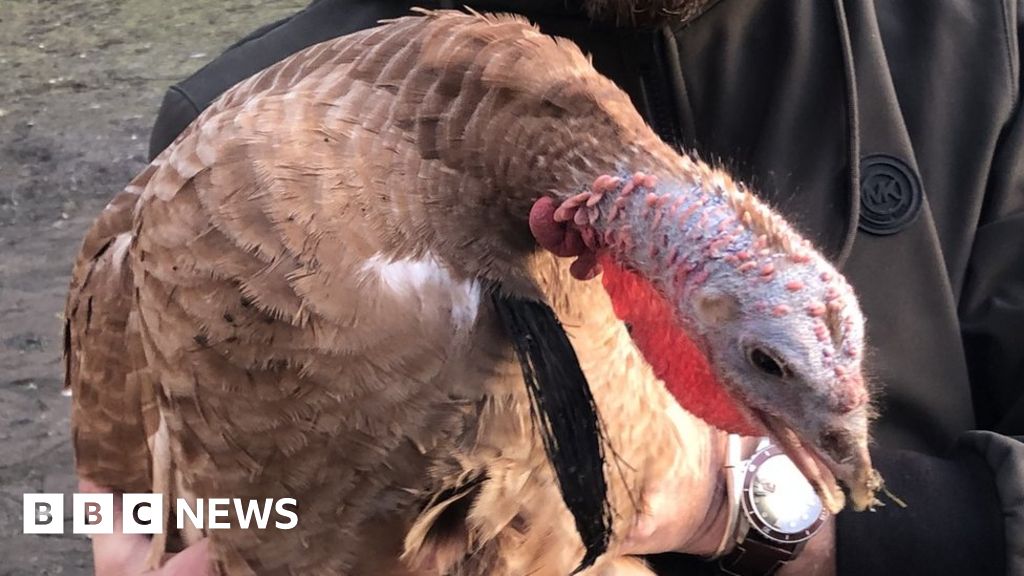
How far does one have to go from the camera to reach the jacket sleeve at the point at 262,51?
1.58 m

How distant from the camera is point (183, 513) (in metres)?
1.35

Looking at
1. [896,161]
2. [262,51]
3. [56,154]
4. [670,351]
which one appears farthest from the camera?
[56,154]

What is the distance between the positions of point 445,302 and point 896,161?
76 cm

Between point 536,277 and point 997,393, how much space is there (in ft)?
2.74

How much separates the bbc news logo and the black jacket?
0.58 meters

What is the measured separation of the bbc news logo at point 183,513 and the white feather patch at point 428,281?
0.30m

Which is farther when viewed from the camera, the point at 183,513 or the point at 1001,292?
the point at 1001,292

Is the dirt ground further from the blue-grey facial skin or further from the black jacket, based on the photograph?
the blue-grey facial skin

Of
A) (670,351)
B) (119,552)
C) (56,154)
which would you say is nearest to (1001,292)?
(670,351)

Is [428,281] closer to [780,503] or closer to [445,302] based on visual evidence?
[445,302]

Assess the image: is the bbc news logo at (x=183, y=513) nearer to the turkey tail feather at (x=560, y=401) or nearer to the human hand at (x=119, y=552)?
the human hand at (x=119, y=552)

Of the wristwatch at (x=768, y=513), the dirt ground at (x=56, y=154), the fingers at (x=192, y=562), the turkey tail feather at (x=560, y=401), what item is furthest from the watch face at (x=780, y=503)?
the dirt ground at (x=56, y=154)

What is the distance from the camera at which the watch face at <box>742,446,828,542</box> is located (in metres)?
1.39

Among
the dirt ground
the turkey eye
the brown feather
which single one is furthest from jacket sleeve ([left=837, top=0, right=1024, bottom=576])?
the dirt ground
